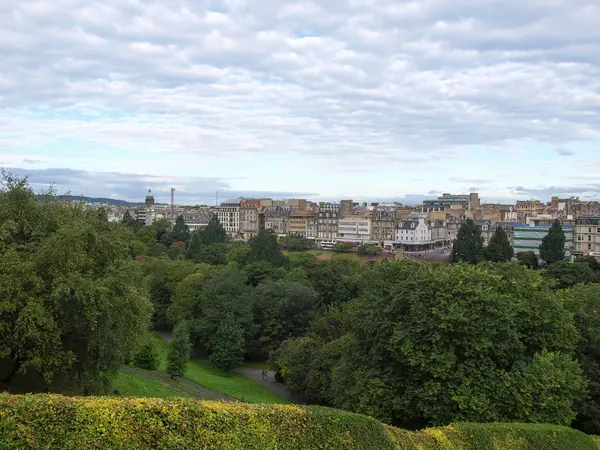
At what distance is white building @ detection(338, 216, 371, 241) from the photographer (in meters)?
128

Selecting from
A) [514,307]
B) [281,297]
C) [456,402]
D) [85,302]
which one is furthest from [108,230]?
[281,297]

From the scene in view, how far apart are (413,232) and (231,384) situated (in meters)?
87.7

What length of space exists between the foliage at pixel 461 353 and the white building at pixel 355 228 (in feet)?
336

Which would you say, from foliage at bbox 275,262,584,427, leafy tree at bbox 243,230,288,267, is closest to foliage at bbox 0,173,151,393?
foliage at bbox 275,262,584,427

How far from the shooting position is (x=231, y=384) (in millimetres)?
36656

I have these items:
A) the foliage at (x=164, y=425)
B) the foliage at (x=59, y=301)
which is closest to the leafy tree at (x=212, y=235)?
the foliage at (x=59, y=301)

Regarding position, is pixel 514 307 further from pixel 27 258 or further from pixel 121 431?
pixel 27 258

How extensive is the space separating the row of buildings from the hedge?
87.2 metres

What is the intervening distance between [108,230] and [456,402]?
15.6m

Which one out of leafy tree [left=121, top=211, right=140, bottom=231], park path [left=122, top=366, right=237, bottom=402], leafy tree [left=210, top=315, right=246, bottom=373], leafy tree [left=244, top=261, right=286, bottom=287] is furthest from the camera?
leafy tree [left=121, top=211, right=140, bottom=231]

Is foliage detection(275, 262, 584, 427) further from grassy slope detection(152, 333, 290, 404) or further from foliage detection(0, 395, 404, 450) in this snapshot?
grassy slope detection(152, 333, 290, 404)

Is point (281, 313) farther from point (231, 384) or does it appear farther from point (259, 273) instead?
point (259, 273)

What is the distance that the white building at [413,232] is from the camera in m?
119

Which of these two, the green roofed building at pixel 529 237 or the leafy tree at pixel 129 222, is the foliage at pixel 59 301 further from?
the green roofed building at pixel 529 237
